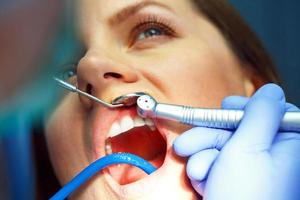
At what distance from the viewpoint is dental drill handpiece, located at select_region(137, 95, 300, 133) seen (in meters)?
0.74

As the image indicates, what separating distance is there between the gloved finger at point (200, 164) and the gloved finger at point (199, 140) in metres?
0.01

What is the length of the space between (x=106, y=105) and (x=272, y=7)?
1.02 meters

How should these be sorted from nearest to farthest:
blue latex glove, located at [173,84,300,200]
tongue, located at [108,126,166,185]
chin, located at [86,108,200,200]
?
blue latex glove, located at [173,84,300,200] < chin, located at [86,108,200,200] < tongue, located at [108,126,166,185]

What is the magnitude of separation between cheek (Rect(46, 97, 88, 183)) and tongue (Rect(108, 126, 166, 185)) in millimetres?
82

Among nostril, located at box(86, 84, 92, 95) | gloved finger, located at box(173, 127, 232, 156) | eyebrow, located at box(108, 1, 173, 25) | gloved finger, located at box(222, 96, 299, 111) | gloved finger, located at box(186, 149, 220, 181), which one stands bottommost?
gloved finger, located at box(186, 149, 220, 181)

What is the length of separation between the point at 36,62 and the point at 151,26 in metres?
0.29

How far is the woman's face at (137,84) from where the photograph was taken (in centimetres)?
82

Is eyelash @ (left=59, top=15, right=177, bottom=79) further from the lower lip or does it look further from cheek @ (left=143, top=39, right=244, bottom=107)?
the lower lip

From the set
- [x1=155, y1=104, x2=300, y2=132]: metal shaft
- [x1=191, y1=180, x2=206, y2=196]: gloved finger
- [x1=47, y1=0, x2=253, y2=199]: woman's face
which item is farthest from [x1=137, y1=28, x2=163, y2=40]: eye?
[x1=191, y1=180, x2=206, y2=196]: gloved finger

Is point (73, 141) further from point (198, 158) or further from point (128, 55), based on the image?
point (198, 158)

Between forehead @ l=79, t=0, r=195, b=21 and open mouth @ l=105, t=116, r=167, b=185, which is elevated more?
forehead @ l=79, t=0, r=195, b=21

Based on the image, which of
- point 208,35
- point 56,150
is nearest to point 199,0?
point 208,35

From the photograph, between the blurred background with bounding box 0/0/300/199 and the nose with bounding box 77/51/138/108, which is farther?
the nose with bounding box 77/51/138/108

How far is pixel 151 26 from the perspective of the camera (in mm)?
966
